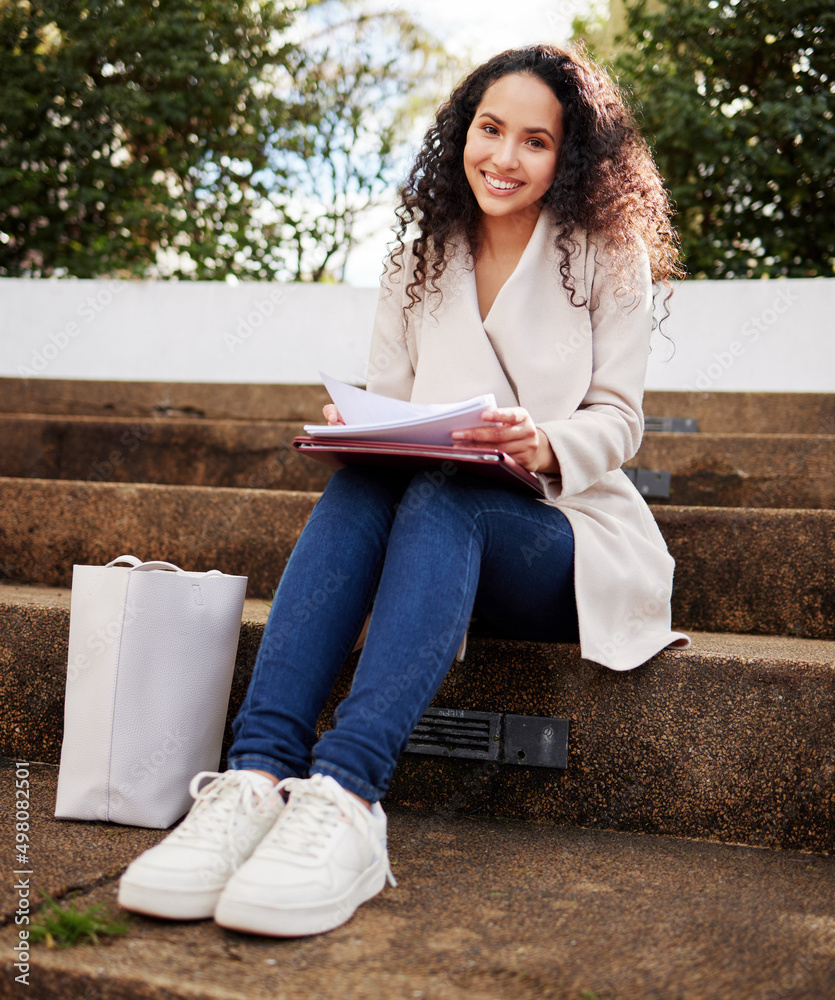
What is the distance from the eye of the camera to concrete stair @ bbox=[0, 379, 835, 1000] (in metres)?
0.85

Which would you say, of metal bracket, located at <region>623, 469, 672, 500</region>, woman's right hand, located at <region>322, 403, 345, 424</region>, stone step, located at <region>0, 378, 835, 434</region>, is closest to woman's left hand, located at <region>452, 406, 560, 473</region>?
woman's right hand, located at <region>322, 403, 345, 424</region>

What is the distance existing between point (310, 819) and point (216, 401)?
2.29 meters

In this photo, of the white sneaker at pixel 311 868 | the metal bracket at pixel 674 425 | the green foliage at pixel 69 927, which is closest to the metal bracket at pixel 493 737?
the white sneaker at pixel 311 868

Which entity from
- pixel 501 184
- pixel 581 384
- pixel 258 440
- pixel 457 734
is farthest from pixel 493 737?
pixel 258 440

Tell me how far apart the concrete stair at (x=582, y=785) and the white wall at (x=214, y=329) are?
1.17 meters

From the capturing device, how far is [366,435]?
44.6 inches

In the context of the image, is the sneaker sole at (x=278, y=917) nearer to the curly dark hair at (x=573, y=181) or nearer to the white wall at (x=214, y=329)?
the curly dark hair at (x=573, y=181)

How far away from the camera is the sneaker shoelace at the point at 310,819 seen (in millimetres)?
946

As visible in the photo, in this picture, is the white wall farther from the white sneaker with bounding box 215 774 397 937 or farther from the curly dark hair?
the white sneaker with bounding box 215 774 397 937

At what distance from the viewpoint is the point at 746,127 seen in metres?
3.73

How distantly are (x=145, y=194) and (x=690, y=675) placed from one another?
170 inches

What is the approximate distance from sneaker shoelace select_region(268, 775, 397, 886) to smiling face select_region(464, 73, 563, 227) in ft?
3.22

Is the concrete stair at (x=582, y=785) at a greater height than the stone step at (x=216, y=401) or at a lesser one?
lesser

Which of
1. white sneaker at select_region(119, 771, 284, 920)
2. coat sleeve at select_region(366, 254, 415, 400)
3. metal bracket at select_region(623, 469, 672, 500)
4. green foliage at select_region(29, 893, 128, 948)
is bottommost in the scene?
green foliage at select_region(29, 893, 128, 948)
